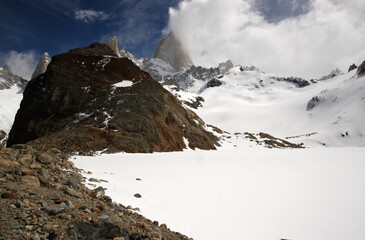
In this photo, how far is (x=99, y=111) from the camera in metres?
28.0

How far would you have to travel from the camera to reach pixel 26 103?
3519 centimetres

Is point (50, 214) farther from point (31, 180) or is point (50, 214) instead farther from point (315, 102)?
point (315, 102)

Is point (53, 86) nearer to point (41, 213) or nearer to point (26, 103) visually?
point (26, 103)

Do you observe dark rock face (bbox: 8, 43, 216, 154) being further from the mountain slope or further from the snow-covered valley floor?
the mountain slope

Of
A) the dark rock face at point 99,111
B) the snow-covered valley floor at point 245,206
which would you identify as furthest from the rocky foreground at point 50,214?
the dark rock face at point 99,111

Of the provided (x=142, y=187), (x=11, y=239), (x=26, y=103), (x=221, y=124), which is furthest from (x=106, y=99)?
(x=221, y=124)

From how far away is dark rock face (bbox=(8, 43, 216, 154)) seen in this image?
21.7 meters

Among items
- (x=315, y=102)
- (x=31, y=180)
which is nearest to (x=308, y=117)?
(x=315, y=102)

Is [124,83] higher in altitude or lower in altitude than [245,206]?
higher

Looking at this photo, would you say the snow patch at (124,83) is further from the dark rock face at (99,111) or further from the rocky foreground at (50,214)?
the rocky foreground at (50,214)

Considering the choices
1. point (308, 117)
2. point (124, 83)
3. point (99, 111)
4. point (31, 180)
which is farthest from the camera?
point (308, 117)

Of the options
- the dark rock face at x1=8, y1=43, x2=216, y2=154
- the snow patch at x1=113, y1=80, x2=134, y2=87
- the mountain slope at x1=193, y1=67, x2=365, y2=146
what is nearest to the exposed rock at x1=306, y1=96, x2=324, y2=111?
the mountain slope at x1=193, y1=67, x2=365, y2=146

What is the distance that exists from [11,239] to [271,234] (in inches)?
243

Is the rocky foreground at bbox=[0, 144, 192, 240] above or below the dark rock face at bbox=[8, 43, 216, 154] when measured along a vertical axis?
below
